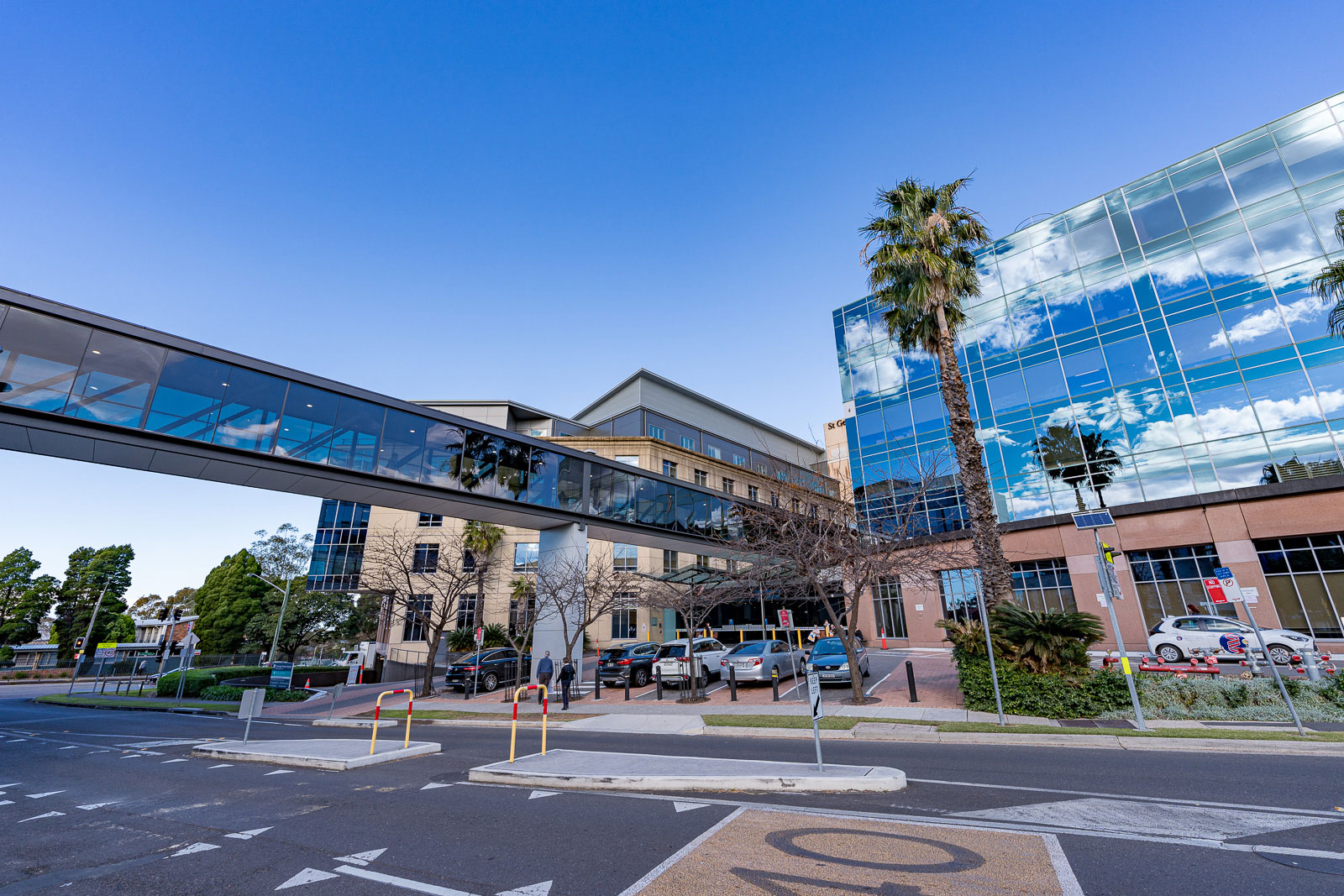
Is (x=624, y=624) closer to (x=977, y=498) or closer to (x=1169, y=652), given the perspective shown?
(x=1169, y=652)

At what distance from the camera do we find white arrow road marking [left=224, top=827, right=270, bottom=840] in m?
6.26

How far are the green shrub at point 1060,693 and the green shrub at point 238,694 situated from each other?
29.3 metres

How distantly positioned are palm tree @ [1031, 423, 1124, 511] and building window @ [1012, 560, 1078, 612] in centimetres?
342

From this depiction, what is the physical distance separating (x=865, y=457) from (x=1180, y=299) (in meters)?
17.9

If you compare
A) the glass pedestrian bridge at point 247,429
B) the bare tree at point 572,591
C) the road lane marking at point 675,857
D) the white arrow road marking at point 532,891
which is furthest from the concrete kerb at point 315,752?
the bare tree at point 572,591

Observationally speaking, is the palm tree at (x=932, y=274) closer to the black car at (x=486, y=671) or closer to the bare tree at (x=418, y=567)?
the black car at (x=486, y=671)

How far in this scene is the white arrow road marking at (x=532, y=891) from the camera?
442 cm

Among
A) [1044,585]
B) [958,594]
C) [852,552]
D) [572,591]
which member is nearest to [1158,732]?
[852,552]

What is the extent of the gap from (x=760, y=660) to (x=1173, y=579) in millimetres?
19744

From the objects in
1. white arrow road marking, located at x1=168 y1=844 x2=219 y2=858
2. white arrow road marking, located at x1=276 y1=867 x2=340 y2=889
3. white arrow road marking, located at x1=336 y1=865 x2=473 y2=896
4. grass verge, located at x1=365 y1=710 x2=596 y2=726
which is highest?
white arrow road marking, located at x1=336 y1=865 x2=473 y2=896

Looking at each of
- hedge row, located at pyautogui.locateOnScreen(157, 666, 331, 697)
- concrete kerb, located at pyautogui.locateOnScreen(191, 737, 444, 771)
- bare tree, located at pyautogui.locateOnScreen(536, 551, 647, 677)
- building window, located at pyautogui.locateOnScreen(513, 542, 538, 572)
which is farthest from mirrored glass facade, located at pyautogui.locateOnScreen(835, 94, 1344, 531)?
hedge row, located at pyautogui.locateOnScreen(157, 666, 331, 697)

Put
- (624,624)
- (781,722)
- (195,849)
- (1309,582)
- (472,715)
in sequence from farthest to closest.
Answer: (624,624) → (1309,582) → (472,715) → (781,722) → (195,849)

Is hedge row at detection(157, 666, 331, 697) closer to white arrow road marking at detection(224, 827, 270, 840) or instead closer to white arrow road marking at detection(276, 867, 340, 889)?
white arrow road marking at detection(224, 827, 270, 840)

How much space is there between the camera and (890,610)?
3662 centimetres
